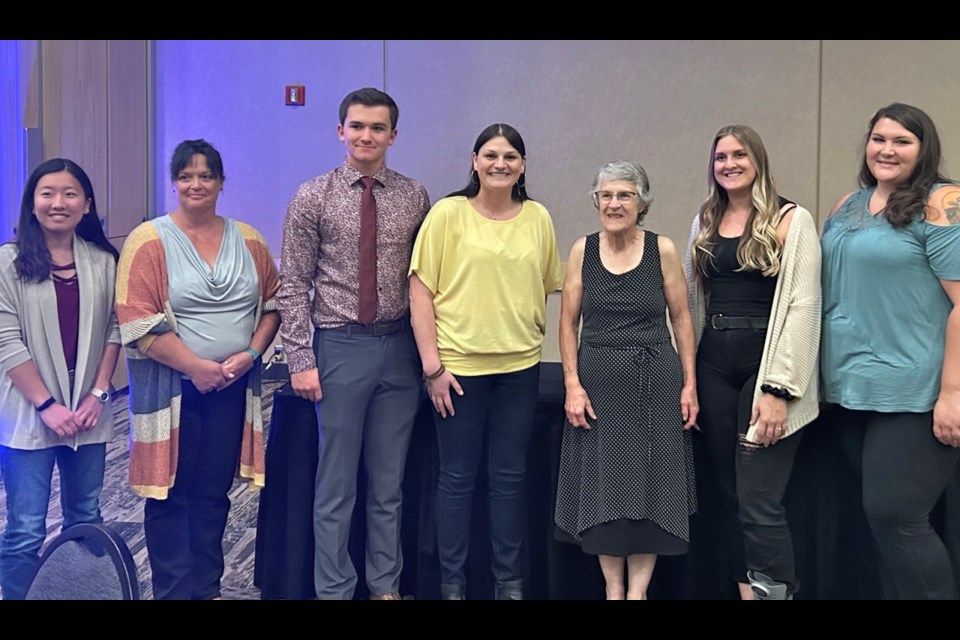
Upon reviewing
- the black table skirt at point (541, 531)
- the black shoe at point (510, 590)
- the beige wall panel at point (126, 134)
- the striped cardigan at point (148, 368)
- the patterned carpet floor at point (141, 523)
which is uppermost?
the beige wall panel at point (126, 134)

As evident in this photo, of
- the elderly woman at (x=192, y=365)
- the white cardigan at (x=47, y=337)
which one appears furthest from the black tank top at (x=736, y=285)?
the white cardigan at (x=47, y=337)

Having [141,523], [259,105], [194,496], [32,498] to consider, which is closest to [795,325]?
[194,496]

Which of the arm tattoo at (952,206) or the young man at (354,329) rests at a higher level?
the arm tattoo at (952,206)

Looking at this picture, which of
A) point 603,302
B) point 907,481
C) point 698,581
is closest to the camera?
point 907,481

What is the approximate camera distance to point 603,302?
8.39 feet

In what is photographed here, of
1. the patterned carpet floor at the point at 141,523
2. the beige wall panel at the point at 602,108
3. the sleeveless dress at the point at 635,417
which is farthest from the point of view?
the beige wall panel at the point at 602,108

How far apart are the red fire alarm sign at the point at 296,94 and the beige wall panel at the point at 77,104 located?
1.05m

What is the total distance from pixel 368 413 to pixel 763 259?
1154mm

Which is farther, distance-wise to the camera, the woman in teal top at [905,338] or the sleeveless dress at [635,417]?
the sleeveless dress at [635,417]

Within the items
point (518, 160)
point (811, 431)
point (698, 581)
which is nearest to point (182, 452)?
point (518, 160)

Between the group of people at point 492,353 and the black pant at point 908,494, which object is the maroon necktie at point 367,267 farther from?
the black pant at point 908,494

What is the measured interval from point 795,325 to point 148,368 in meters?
1.72

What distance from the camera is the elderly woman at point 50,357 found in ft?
8.16
